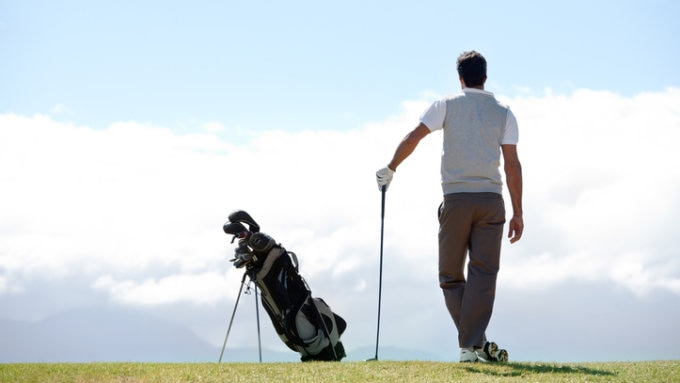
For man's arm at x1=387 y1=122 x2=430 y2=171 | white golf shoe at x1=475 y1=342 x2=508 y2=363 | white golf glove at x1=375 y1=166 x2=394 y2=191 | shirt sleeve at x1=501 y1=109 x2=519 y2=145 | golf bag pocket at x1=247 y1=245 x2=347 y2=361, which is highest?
shirt sleeve at x1=501 y1=109 x2=519 y2=145

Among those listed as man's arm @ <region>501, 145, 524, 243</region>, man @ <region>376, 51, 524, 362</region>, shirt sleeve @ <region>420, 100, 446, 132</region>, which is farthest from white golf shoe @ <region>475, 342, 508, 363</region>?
shirt sleeve @ <region>420, 100, 446, 132</region>

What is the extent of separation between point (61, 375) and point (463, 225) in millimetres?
4102

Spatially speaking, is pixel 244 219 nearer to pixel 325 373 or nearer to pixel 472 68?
pixel 325 373

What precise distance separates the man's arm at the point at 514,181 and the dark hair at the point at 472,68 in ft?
2.37

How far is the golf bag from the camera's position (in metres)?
9.46

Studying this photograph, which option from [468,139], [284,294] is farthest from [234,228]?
[468,139]

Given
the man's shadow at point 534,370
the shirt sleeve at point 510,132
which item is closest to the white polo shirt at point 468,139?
the shirt sleeve at point 510,132

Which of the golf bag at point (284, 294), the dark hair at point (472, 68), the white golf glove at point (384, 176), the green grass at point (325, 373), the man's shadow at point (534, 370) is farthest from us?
the golf bag at point (284, 294)

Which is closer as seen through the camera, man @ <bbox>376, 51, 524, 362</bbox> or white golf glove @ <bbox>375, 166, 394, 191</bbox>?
man @ <bbox>376, 51, 524, 362</bbox>

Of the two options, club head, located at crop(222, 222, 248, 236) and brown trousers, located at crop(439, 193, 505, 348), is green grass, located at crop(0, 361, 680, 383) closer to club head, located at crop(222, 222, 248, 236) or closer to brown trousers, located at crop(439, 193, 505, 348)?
brown trousers, located at crop(439, 193, 505, 348)

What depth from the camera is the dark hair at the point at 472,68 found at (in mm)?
8562

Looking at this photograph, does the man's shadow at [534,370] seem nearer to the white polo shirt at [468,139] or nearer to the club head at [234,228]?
the white polo shirt at [468,139]

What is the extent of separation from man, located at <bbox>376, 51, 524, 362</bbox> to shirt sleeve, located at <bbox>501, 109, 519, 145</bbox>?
1cm

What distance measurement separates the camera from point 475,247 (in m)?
8.49
